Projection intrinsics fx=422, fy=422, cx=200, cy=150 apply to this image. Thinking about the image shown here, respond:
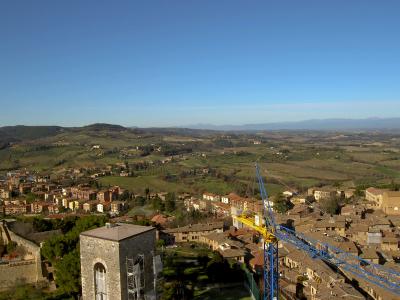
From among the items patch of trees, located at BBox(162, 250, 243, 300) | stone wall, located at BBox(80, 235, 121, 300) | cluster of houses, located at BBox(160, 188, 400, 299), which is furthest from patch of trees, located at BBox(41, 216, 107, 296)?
cluster of houses, located at BBox(160, 188, 400, 299)

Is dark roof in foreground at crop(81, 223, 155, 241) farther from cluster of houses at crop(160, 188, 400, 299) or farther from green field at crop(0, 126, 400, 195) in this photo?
green field at crop(0, 126, 400, 195)

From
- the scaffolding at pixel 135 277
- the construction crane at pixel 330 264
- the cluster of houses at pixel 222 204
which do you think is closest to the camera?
the scaffolding at pixel 135 277

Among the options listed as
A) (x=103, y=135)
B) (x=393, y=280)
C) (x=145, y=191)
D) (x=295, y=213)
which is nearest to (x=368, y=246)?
(x=393, y=280)

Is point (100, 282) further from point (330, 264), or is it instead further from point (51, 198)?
point (51, 198)

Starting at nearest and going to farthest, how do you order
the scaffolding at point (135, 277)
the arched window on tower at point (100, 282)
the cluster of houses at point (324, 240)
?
the scaffolding at point (135, 277) → the arched window on tower at point (100, 282) → the cluster of houses at point (324, 240)

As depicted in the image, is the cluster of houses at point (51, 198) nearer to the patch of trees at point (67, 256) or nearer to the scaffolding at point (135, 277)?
the patch of trees at point (67, 256)

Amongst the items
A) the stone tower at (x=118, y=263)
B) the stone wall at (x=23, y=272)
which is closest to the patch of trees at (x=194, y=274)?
the stone wall at (x=23, y=272)

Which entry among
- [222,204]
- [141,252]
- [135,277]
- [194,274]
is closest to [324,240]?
[194,274]
